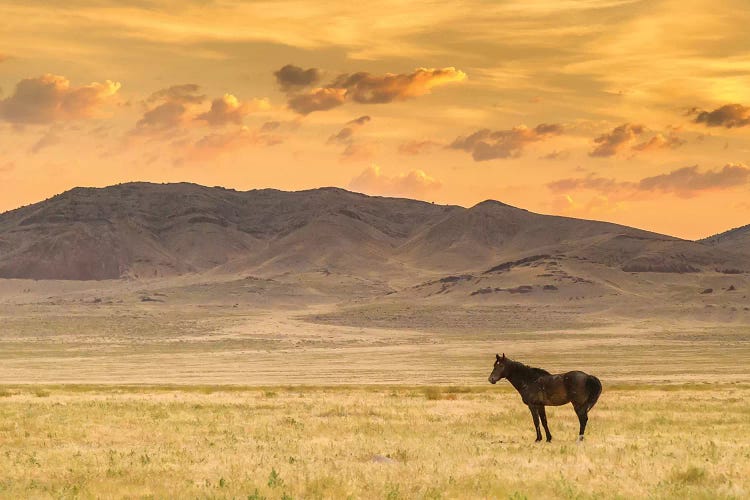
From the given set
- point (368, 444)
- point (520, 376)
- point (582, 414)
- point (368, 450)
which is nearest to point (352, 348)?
point (520, 376)

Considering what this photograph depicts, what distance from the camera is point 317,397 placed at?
44656mm

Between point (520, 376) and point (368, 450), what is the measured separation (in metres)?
4.70

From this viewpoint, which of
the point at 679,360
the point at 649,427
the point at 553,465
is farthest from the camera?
the point at 679,360

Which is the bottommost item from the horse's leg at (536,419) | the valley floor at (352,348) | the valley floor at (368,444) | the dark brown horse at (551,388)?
the valley floor at (352,348)

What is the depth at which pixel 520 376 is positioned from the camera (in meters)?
26.2

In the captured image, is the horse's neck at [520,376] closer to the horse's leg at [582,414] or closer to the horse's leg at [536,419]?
the horse's leg at [536,419]

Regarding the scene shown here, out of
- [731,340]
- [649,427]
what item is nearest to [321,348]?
[731,340]

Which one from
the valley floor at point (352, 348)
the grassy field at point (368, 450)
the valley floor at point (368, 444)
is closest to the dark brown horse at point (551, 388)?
the grassy field at point (368, 450)

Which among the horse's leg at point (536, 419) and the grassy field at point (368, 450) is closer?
the grassy field at point (368, 450)

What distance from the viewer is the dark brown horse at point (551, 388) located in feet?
82.6

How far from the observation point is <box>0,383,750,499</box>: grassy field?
1869cm

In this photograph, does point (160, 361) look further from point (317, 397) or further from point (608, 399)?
point (608, 399)

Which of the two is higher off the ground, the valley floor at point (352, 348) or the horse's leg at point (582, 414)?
the horse's leg at point (582, 414)

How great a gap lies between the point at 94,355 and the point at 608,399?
8971cm
